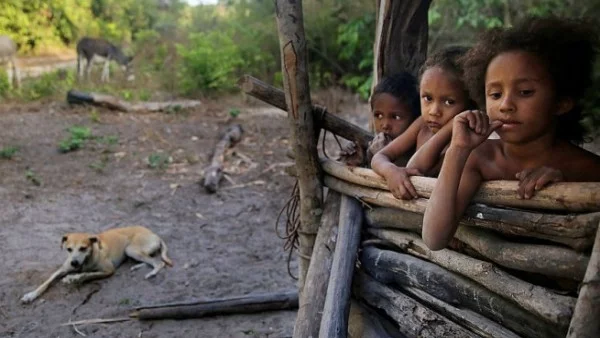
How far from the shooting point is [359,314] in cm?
313

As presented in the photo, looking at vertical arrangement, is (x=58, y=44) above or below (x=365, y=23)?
below

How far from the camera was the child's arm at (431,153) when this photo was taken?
255 cm

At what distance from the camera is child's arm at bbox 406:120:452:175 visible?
100 inches

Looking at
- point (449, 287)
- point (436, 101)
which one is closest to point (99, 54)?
point (436, 101)

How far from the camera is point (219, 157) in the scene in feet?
31.7

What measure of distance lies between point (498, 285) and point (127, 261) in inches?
197

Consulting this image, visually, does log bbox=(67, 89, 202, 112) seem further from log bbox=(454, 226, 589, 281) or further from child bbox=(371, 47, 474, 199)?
log bbox=(454, 226, 589, 281)

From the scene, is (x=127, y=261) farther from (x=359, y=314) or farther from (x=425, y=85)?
(x=425, y=85)

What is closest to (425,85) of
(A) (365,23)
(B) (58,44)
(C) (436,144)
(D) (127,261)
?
(C) (436,144)

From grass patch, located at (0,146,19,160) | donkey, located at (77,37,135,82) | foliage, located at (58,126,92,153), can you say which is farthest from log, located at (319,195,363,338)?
donkey, located at (77,37,135,82)

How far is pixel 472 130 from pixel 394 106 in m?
1.36

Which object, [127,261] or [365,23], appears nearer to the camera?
[127,261]

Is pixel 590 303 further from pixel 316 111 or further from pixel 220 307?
pixel 220 307

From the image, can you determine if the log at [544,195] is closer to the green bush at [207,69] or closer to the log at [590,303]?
the log at [590,303]
